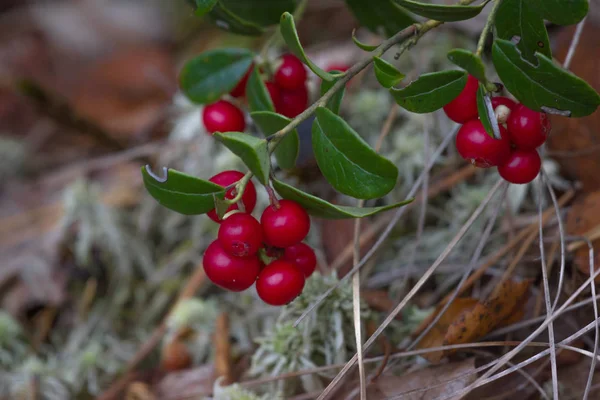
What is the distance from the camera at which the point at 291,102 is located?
132cm

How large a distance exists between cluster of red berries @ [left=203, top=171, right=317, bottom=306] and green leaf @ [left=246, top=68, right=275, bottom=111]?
275 mm

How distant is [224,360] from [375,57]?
91 centimetres

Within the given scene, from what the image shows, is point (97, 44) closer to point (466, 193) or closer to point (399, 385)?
point (466, 193)

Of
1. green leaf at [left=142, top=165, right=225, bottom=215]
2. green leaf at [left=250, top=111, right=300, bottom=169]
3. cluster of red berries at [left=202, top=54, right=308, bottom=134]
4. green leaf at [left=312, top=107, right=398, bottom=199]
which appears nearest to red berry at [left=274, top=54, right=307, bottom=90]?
cluster of red berries at [left=202, top=54, right=308, bottom=134]

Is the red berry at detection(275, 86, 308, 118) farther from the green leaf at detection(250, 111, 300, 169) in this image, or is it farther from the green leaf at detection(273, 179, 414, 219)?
the green leaf at detection(273, 179, 414, 219)

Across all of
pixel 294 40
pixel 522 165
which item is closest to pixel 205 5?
pixel 294 40

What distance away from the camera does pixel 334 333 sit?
138 cm

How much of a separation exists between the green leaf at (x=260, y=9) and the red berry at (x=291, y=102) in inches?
8.2

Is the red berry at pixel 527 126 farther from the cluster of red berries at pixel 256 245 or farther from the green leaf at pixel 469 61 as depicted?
the cluster of red berries at pixel 256 245

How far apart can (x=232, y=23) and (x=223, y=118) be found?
0.21 meters

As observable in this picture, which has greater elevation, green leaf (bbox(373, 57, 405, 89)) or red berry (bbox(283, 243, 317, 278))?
green leaf (bbox(373, 57, 405, 89))

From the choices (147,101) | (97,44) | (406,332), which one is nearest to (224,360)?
(406,332)

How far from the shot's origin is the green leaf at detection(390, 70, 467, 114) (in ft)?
3.15

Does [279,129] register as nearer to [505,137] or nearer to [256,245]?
[256,245]
